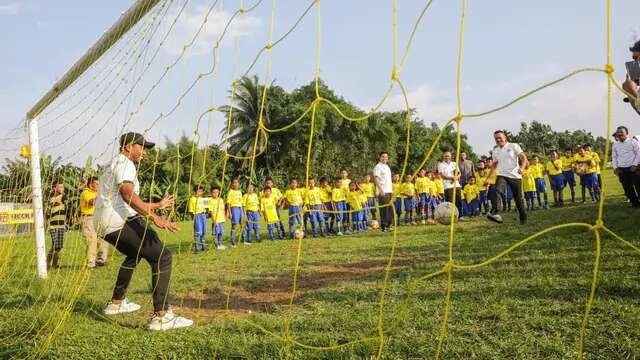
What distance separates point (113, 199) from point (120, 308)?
106cm

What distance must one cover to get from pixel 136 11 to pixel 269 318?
2.67 meters

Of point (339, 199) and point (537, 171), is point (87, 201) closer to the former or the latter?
point (339, 199)

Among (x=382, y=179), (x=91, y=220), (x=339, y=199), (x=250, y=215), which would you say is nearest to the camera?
(x=91, y=220)

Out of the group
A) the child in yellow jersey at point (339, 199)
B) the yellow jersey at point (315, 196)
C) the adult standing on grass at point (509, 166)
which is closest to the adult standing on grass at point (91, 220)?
the yellow jersey at point (315, 196)

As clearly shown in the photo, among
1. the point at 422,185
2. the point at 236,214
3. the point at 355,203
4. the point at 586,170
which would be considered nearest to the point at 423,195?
the point at 422,185

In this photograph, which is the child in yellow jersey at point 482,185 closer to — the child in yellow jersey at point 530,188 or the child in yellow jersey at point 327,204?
the child in yellow jersey at point 530,188

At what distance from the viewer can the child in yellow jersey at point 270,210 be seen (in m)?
11.2

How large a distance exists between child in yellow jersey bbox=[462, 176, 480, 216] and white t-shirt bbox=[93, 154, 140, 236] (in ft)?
34.0

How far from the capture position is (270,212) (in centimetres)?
1121

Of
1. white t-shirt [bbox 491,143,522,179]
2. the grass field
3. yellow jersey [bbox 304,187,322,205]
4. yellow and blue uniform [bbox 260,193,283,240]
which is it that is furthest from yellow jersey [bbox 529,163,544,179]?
yellow and blue uniform [bbox 260,193,283,240]

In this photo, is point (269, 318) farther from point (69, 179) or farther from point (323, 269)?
point (69, 179)

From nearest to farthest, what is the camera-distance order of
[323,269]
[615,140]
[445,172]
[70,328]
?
[70,328]
[323,269]
[615,140]
[445,172]

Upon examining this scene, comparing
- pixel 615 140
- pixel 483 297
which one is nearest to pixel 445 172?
pixel 615 140

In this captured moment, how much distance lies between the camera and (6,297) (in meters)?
5.11
